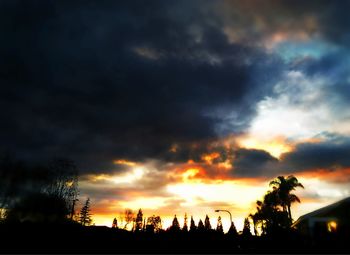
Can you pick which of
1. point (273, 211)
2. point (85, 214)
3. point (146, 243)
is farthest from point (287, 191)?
point (85, 214)

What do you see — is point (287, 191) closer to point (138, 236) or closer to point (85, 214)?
point (138, 236)

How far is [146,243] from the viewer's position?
151 feet

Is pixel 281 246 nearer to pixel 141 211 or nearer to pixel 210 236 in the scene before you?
pixel 210 236

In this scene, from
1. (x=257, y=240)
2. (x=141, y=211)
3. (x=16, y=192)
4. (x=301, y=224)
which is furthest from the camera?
(x=141, y=211)

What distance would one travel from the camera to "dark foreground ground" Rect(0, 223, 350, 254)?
34125 millimetres

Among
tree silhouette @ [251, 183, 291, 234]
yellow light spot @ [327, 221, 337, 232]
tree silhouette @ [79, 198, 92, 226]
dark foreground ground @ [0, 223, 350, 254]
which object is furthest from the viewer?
tree silhouette @ [79, 198, 92, 226]

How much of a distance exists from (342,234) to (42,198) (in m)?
51.0

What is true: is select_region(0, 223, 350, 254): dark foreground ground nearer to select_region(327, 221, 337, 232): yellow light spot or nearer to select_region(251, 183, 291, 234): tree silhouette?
select_region(327, 221, 337, 232): yellow light spot

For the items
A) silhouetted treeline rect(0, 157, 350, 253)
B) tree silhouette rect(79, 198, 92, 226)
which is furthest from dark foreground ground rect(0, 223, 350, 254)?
tree silhouette rect(79, 198, 92, 226)

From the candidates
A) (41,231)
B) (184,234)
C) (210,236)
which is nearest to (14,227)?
(41,231)

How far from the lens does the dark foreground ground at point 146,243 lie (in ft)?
112

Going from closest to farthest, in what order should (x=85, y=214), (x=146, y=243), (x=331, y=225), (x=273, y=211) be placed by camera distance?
1. (x=331, y=225)
2. (x=146, y=243)
3. (x=273, y=211)
4. (x=85, y=214)

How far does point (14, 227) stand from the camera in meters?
52.4

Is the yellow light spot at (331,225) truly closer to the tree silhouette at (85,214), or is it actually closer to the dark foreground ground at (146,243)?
the dark foreground ground at (146,243)
